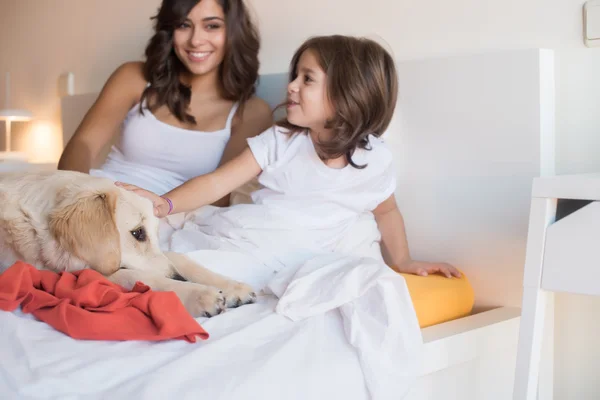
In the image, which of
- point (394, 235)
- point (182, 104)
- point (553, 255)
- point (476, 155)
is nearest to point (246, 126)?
point (182, 104)

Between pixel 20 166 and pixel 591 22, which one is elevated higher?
pixel 591 22

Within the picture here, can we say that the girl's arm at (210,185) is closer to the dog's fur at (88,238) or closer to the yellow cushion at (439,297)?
the dog's fur at (88,238)

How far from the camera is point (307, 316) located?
4.42 feet

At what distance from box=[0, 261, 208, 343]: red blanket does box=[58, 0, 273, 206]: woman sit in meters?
1.03

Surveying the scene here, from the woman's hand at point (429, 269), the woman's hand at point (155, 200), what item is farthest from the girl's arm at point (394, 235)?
the woman's hand at point (155, 200)

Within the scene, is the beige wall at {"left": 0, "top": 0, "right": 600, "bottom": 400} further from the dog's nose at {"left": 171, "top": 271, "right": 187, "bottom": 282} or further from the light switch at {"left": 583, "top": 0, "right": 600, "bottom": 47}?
the dog's nose at {"left": 171, "top": 271, "right": 187, "bottom": 282}

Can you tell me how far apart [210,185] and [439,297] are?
2.13 feet

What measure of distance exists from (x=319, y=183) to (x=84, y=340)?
33.3 inches

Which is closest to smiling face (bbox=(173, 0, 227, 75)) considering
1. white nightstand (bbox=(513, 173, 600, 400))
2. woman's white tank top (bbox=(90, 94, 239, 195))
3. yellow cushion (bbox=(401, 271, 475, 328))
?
woman's white tank top (bbox=(90, 94, 239, 195))

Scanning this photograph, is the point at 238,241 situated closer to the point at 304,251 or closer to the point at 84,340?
the point at 304,251

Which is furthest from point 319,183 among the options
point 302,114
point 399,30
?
point 399,30

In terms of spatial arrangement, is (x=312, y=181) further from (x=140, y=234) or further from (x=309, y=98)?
(x=140, y=234)

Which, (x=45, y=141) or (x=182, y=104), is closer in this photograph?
(x=182, y=104)

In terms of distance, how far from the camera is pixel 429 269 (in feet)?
6.21
